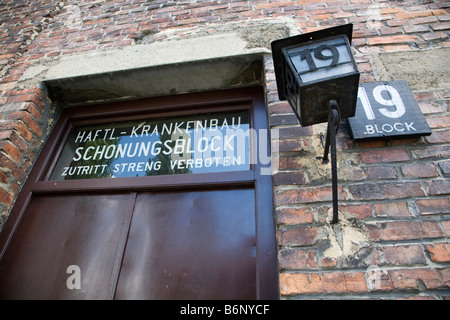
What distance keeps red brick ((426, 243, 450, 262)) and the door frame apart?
0.64m

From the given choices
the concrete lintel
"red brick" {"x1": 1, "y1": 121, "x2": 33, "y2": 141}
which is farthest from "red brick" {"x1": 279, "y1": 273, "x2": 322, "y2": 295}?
"red brick" {"x1": 1, "y1": 121, "x2": 33, "y2": 141}

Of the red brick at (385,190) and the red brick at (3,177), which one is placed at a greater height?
the red brick at (3,177)

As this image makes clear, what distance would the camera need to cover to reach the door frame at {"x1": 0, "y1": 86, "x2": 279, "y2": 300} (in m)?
1.43

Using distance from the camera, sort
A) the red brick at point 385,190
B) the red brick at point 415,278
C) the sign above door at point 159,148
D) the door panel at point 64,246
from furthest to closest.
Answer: the sign above door at point 159,148 < the door panel at point 64,246 < the red brick at point 385,190 < the red brick at point 415,278

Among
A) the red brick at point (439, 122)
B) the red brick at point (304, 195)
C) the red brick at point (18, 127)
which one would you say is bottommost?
the red brick at point (304, 195)

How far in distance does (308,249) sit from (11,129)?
1.95 metres

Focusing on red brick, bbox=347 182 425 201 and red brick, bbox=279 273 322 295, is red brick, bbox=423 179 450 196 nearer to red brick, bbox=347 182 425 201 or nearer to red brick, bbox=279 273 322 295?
red brick, bbox=347 182 425 201

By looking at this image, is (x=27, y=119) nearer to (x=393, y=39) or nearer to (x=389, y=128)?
(x=389, y=128)

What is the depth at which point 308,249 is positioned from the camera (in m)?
1.20

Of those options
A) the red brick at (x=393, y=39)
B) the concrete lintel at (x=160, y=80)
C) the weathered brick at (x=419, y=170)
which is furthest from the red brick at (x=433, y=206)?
the concrete lintel at (x=160, y=80)

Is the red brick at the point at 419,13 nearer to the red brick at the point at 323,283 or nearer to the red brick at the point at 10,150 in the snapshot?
the red brick at the point at 323,283

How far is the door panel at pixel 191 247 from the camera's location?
4.65 ft

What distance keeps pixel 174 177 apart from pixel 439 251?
1.35 m
